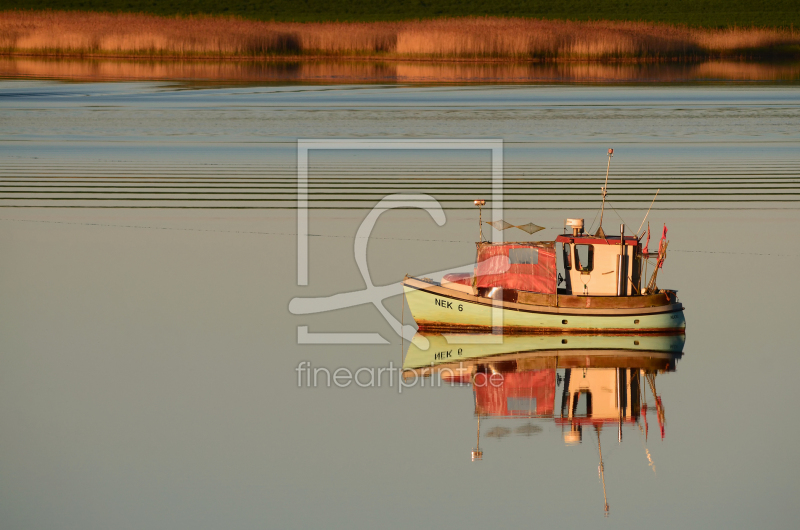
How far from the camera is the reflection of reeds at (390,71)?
6141cm

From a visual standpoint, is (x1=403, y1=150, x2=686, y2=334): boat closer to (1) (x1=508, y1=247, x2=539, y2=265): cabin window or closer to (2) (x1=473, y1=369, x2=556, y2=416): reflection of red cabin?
(1) (x1=508, y1=247, x2=539, y2=265): cabin window

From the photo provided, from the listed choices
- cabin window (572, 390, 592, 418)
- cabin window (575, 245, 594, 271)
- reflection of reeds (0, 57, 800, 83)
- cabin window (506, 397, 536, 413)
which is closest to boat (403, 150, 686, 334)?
cabin window (575, 245, 594, 271)

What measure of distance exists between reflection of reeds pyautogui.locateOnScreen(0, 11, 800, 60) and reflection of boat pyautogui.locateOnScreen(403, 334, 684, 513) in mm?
50442

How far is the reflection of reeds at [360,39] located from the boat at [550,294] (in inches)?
1949

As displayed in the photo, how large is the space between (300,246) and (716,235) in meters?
8.24

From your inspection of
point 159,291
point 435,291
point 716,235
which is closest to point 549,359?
point 435,291

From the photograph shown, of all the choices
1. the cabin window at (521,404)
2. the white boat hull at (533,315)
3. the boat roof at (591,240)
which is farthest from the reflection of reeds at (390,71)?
the cabin window at (521,404)

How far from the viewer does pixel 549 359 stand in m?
17.2

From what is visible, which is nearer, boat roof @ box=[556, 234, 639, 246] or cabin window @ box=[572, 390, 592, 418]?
cabin window @ box=[572, 390, 592, 418]

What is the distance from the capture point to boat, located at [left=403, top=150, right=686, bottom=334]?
18016mm

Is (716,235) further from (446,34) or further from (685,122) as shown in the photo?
(446,34)

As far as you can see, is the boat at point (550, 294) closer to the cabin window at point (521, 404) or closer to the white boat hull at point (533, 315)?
the white boat hull at point (533, 315)

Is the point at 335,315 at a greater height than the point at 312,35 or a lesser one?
lesser

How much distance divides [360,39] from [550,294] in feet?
176
